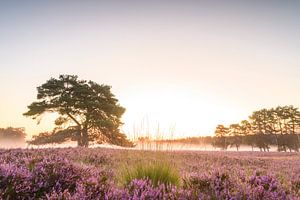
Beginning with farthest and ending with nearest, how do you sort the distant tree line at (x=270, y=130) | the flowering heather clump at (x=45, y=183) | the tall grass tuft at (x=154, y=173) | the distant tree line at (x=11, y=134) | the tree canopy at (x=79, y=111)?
the distant tree line at (x=11, y=134)
the distant tree line at (x=270, y=130)
the tree canopy at (x=79, y=111)
the tall grass tuft at (x=154, y=173)
the flowering heather clump at (x=45, y=183)

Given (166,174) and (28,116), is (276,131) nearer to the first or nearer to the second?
(28,116)

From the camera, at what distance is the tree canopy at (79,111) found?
91.9 feet

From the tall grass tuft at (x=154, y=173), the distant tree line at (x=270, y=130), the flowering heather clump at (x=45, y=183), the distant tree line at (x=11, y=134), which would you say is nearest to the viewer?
the flowering heather clump at (x=45, y=183)

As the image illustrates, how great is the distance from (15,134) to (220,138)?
76578mm

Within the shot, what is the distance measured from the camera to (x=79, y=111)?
28922 mm

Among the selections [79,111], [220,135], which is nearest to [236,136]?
[220,135]

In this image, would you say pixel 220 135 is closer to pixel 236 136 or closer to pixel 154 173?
pixel 236 136

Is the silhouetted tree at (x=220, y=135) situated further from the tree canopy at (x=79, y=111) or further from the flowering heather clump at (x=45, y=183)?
the flowering heather clump at (x=45, y=183)

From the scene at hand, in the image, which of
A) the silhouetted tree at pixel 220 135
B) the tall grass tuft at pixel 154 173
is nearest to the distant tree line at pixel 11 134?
the silhouetted tree at pixel 220 135

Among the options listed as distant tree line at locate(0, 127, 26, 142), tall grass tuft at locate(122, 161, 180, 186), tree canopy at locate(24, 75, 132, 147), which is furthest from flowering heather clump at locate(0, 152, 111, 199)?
distant tree line at locate(0, 127, 26, 142)

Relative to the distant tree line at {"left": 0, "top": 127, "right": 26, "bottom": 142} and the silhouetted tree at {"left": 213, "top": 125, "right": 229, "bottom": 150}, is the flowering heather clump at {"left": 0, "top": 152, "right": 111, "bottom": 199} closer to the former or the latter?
the silhouetted tree at {"left": 213, "top": 125, "right": 229, "bottom": 150}

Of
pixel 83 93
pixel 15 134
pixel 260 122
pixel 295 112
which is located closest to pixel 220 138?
pixel 260 122

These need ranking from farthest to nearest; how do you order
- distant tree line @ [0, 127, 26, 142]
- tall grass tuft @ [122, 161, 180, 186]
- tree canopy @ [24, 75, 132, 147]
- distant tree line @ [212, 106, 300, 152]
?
distant tree line @ [0, 127, 26, 142] < distant tree line @ [212, 106, 300, 152] < tree canopy @ [24, 75, 132, 147] < tall grass tuft @ [122, 161, 180, 186]

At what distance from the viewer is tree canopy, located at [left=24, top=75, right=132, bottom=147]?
91.9 feet
